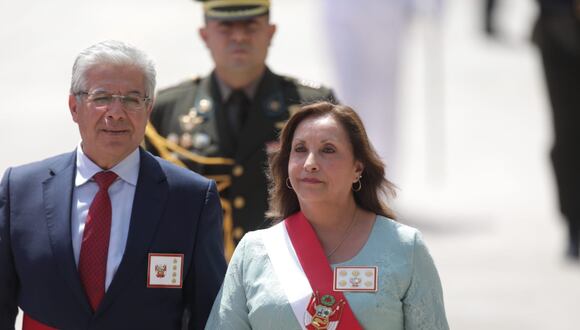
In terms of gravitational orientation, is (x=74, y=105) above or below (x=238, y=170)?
above

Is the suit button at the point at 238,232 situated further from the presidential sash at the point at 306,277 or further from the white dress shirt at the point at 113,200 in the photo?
the presidential sash at the point at 306,277

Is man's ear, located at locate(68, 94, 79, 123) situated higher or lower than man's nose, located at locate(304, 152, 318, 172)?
higher

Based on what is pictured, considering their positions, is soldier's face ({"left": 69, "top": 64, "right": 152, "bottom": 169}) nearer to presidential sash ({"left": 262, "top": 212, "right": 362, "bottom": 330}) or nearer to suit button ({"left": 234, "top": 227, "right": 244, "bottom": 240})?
presidential sash ({"left": 262, "top": 212, "right": 362, "bottom": 330})

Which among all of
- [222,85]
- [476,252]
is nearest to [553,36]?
[476,252]

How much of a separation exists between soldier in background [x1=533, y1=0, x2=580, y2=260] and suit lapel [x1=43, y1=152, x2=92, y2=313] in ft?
20.7

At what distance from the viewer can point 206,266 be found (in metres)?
5.21

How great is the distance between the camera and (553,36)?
36.7ft

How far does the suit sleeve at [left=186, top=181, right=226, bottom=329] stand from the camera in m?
5.20

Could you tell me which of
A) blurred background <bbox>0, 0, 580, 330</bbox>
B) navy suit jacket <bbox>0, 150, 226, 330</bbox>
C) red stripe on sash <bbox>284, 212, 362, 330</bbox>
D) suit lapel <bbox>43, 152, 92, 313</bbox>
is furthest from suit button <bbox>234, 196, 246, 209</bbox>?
blurred background <bbox>0, 0, 580, 330</bbox>

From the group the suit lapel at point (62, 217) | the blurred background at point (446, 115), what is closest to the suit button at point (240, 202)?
the suit lapel at point (62, 217)

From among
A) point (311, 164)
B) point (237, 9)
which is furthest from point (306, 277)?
point (237, 9)

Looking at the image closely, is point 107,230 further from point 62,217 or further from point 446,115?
point 446,115

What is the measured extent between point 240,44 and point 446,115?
32.5 feet

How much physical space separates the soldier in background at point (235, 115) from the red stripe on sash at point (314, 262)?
1.76 metres
